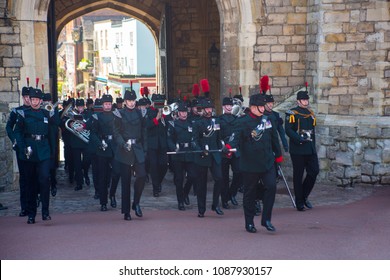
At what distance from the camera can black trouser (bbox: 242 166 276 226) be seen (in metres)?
8.94

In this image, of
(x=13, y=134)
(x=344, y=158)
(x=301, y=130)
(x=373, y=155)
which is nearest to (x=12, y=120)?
(x=13, y=134)

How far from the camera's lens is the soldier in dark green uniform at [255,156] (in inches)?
353

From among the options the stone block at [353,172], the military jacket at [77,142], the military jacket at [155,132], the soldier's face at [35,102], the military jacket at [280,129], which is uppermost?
the soldier's face at [35,102]

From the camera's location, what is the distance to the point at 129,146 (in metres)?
10.2

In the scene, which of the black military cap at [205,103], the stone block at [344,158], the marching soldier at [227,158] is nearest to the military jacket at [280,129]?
the marching soldier at [227,158]

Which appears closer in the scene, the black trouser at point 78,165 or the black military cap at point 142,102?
the black military cap at point 142,102

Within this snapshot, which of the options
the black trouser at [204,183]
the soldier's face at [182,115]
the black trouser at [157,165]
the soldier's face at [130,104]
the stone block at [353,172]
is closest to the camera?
the soldier's face at [130,104]

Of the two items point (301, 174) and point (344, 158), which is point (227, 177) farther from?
point (344, 158)

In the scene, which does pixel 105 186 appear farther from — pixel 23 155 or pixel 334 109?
pixel 334 109

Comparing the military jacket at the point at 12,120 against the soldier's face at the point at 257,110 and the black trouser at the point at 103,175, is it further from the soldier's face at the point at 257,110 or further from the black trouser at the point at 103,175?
the soldier's face at the point at 257,110

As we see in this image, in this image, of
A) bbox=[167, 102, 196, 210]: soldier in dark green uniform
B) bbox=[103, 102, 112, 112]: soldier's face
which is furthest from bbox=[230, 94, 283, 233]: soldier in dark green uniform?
bbox=[103, 102, 112, 112]: soldier's face

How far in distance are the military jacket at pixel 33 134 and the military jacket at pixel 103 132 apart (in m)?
1.49

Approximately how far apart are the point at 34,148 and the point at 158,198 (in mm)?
3119

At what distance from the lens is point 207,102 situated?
1103cm
